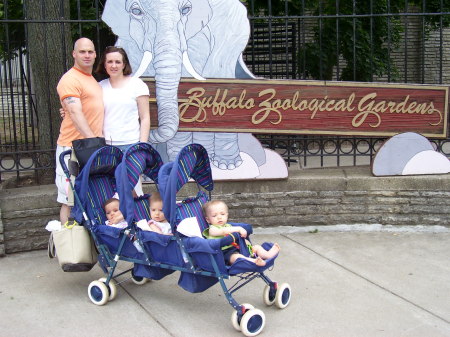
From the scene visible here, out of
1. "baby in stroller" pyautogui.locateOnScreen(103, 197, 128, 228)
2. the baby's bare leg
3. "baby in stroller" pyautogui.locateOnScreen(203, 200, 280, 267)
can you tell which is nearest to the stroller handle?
"baby in stroller" pyautogui.locateOnScreen(103, 197, 128, 228)

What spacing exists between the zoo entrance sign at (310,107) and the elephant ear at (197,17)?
0.48 meters

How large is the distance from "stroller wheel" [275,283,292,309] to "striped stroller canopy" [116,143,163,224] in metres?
1.17

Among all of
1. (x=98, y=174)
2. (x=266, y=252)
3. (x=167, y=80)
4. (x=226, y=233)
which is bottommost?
(x=266, y=252)

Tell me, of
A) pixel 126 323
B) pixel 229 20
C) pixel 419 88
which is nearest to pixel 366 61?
pixel 419 88

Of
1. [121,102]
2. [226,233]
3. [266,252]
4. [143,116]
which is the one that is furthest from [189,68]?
[266,252]

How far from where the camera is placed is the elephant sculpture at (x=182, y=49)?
594 cm

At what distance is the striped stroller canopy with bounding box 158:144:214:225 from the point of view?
162 inches

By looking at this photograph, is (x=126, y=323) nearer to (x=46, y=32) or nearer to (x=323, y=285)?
(x=323, y=285)

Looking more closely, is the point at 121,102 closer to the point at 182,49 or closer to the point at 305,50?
the point at 182,49

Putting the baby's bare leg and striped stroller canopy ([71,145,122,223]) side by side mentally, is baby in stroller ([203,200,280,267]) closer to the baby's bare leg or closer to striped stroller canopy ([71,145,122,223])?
the baby's bare leg

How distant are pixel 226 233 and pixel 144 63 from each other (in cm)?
246

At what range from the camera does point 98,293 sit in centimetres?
461

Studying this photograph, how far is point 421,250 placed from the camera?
18.8 ft

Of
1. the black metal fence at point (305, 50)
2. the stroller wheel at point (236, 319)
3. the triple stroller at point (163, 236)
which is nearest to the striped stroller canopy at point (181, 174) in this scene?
the triple stroller at point (163, 236)
